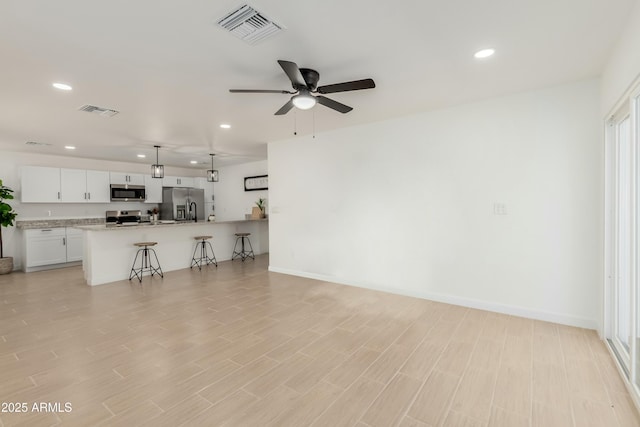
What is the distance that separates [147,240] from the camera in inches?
230

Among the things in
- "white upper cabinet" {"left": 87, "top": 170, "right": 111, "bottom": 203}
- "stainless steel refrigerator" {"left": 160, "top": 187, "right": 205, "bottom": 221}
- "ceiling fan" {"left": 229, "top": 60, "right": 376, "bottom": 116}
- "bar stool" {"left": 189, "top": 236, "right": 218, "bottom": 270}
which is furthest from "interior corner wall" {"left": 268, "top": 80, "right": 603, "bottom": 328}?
"white upper cabinet" {"left": 87, "top": 170, "right": 111, "bottom": 203}

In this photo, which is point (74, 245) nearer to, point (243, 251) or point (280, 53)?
point (243, 251)

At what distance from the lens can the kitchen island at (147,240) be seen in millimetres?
5129

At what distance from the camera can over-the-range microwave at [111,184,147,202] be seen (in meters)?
7.39

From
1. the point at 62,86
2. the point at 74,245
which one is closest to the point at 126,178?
the point at 74,245

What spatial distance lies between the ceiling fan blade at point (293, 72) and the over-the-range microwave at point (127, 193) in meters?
6.77

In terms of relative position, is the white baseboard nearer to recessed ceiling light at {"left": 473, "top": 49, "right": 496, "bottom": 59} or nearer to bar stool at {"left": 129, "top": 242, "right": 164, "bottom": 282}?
recessed ceiling light at {"left": 473, "top": 49, "right": 496, "bottom": 59}

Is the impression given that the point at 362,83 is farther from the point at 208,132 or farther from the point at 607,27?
the point at 208,132

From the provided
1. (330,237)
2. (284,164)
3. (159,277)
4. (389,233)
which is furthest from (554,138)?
(159,277)

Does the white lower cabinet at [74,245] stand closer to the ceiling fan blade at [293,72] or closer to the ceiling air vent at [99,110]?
the ceiling air vent at [99,110]

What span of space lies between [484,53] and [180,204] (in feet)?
25.6

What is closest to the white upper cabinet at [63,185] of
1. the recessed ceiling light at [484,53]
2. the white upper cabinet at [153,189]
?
the white upper cabinet at [153,189]

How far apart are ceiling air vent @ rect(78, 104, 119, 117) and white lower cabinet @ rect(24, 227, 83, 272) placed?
414 centimetres

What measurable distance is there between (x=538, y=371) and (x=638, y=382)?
552mm
